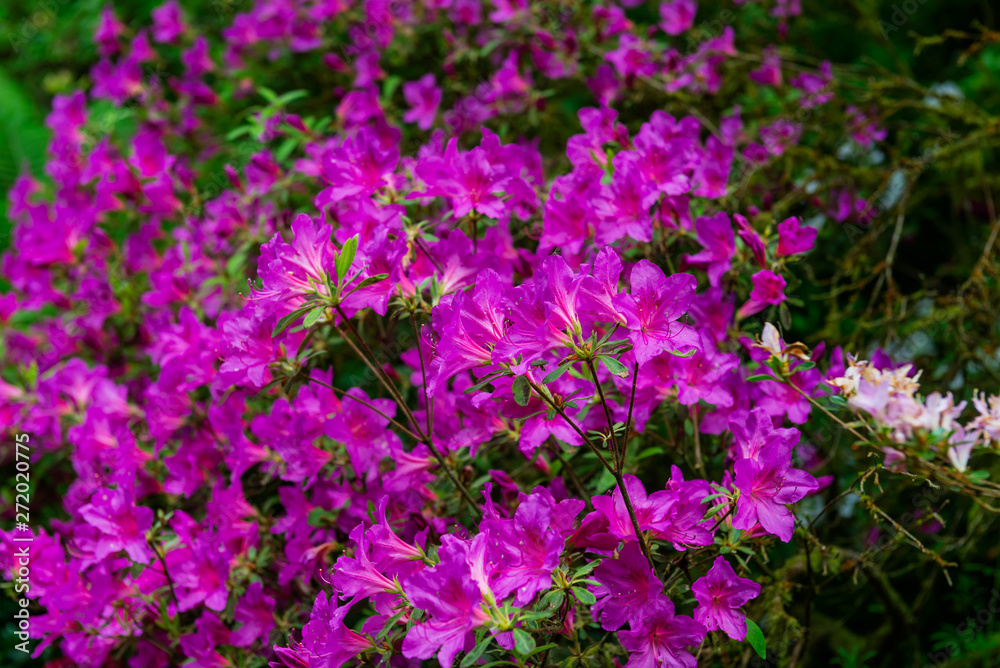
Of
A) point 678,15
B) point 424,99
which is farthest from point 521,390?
point 678,15

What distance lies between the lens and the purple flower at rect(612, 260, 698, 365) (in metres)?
1.02

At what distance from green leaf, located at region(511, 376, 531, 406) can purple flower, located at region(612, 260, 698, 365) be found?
0.15m

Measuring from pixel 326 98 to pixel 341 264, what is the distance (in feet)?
5.32

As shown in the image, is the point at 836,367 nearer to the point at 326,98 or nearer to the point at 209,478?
the point at 209,478

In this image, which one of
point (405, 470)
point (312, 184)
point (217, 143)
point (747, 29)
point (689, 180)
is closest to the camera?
point (405, 470)

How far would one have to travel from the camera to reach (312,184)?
2061 millimetres

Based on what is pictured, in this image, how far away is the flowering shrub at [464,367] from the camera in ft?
3.48

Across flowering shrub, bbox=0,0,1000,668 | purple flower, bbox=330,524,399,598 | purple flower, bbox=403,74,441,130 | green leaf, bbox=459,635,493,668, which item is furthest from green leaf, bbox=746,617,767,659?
purple flower, bbox=403,74,441,130

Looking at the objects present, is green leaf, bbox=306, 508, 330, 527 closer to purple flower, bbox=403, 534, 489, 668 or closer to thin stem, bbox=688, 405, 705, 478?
purple flower, bbox=403, 534, 489, 668

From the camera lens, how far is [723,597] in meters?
1.10

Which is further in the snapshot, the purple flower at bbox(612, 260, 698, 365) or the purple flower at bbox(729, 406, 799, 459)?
the purple flower at bbox(729, 406, 799, 459)

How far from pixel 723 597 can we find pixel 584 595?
0.23m

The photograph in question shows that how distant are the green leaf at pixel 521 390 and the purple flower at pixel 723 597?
0.35 meters

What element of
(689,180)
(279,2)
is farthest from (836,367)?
(279,2)
